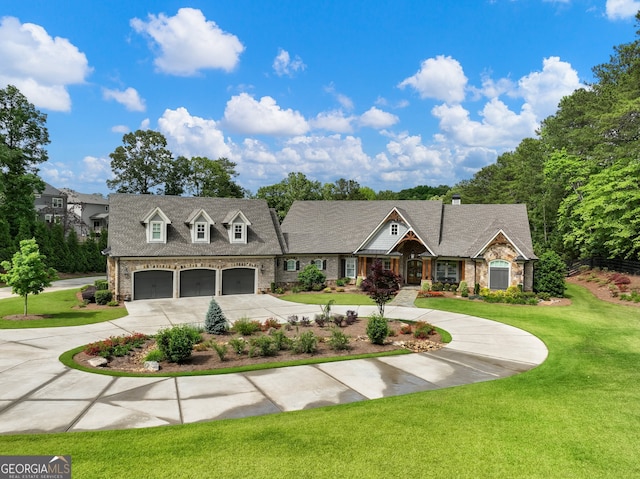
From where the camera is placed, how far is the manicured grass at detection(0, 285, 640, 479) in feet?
24.8

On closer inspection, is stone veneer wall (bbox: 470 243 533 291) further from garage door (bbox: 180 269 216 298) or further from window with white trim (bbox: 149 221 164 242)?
window with white trim (bbox: 149 221 164 242)

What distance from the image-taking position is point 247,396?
1168cm

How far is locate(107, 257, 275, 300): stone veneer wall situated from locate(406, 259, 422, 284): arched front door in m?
11.8

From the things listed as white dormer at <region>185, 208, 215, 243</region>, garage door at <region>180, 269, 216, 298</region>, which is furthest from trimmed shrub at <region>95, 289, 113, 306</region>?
white dormer at <region>185, 208, 215, 243</region>

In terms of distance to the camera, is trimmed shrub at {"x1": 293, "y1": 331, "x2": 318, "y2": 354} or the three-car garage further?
the three-car garage

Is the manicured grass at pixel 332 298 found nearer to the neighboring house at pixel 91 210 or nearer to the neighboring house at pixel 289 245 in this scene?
the neighboring house at pixel 289 245

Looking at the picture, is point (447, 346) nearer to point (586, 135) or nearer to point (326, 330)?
point (326, 330)

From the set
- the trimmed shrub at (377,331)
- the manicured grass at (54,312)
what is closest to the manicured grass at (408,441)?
the trimmed shrub at (377,331)

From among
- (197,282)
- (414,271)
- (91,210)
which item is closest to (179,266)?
(197,282)

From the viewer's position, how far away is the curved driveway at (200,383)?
10.1m

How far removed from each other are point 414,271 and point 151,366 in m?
25.9

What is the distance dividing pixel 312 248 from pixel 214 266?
28.1 ft

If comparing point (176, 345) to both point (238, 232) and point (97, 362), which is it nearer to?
point (97, 362)

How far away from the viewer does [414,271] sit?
118 ft
